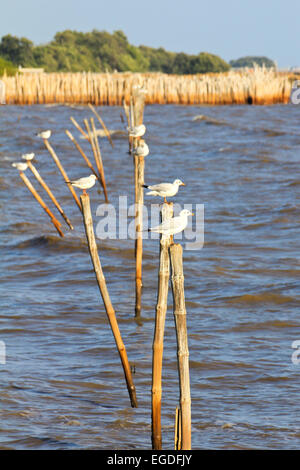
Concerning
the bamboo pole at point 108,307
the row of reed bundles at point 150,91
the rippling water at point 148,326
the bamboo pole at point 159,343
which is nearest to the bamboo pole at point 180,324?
the bamboo pole at point 159,343

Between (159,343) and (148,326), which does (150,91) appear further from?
(159,343)

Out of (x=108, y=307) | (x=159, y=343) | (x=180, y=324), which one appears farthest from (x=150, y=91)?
(x=180, y=324)

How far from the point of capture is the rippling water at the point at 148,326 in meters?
6.06

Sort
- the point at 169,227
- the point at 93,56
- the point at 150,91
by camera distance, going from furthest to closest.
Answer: the point at 93,56
the point at 150,91
the point at 169,227

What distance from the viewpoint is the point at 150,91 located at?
130 feet

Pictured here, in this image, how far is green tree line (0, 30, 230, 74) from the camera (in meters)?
76.5

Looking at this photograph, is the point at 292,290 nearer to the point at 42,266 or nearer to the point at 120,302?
the point at 120,302

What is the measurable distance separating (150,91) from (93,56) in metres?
53.8

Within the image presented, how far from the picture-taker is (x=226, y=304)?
9.60 metres

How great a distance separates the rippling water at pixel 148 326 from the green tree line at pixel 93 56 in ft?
195

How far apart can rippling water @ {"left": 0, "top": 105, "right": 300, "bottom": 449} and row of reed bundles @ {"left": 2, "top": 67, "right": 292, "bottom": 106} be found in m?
19.6

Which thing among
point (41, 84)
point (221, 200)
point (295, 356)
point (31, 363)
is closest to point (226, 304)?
point (295, 356)

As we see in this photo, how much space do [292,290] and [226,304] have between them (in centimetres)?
104

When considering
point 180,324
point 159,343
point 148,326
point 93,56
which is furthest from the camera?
point 93,56
